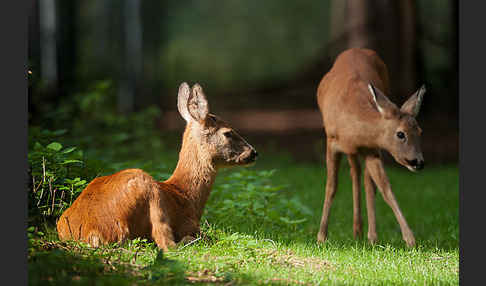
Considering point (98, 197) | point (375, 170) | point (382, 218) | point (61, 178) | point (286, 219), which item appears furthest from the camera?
point (382, 218)

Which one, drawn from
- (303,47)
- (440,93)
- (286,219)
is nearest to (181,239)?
(286,219)

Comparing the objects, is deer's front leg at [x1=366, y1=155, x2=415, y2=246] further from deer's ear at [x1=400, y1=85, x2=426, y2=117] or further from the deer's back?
deer's ear at [x1=400, y1=85, x2=426, y2=117]

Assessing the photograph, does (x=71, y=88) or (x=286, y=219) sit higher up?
(x=71, y=88)

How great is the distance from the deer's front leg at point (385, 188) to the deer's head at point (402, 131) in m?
0.27

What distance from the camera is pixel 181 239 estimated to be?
4926 millimetres

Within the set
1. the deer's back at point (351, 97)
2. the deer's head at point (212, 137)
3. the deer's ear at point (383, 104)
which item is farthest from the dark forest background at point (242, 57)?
the deer's ear at point (383, 104)

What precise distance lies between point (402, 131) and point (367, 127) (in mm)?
367

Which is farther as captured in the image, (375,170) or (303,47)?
(303,47)

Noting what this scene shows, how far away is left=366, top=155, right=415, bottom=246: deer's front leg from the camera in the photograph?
227 inches

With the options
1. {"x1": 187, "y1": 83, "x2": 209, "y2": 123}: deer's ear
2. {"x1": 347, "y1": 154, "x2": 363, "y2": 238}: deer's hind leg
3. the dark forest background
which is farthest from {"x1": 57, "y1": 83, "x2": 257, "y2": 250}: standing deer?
the dark forest background

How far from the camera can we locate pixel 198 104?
16.6 feet

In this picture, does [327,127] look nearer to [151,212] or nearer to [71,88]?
[151,212]

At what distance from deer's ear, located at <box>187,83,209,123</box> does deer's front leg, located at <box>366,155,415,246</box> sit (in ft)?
Answer: 6.26

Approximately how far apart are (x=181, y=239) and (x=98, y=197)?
0.75m
